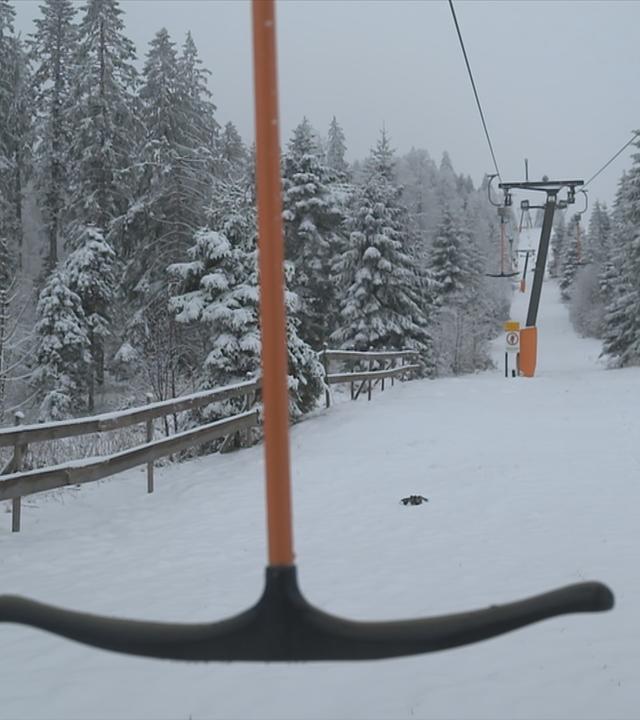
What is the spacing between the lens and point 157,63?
82.3ft

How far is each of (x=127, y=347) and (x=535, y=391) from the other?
43.0ft

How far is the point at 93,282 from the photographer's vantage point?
867 inches

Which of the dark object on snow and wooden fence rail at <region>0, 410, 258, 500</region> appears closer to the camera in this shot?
wooden fence rail at <region>0, 410, 258, 500</region>

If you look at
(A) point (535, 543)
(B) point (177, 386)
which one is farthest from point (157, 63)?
(A) point (535, 543)

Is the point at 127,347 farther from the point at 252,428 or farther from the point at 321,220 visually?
the point at 252,428

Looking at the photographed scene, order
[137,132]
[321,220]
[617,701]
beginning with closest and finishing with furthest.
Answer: [617,701]
[321,220]
[137,132]

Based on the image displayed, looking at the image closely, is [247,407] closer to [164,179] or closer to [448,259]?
[164,179]

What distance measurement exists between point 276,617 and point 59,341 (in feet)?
70.6

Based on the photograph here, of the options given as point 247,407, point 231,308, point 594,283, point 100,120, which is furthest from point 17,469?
point 594,283

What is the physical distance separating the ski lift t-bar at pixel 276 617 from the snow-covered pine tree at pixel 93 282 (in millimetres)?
→ 22230

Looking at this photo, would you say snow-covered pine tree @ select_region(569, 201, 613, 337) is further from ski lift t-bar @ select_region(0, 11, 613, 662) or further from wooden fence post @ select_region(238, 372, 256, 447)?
ski lift t-bar @ select_region(0, 11, 613, 662)

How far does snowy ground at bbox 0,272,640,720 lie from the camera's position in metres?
2.54

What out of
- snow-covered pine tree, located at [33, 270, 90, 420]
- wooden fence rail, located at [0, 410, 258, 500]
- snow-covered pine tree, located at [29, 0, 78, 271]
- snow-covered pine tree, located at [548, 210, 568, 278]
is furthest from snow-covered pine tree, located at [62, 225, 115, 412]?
snow-covered pine tree, located at [548, 210, 568, 278]

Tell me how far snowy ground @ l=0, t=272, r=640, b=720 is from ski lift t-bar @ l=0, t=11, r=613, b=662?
155 cm
